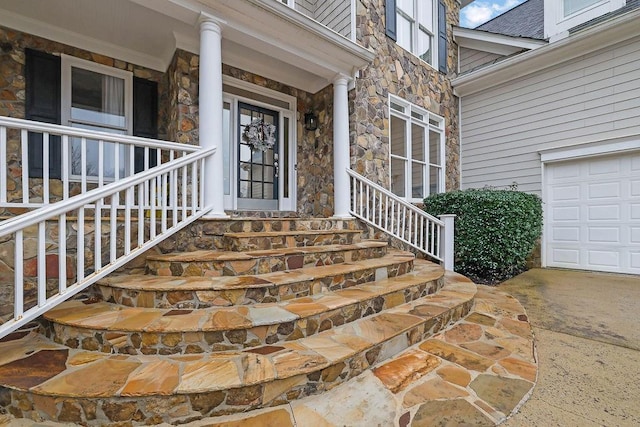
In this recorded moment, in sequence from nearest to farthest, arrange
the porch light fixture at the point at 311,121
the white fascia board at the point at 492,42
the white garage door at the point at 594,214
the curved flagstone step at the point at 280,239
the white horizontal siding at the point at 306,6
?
the curved flagstone step at the point at 280,239 < the white garage door at the point at 594,214 < the porch light fixture at the point at 311,121 < the white horizontal siding at the point at 306,6 < the white fascia board at the point at 492,42

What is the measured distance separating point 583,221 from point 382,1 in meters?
5.29

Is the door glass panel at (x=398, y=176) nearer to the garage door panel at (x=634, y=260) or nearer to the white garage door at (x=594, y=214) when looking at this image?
the white garage door at (x=594, y=214)

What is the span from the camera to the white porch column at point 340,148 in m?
4.23

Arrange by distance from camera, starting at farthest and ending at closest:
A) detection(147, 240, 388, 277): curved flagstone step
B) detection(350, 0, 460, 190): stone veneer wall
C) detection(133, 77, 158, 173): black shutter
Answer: detection(350, 0, 460, 190): stone veneer wall, detection(133, 77, 158, 173): black shutter, detection(147, 240, 388, 277): curved flagstone step

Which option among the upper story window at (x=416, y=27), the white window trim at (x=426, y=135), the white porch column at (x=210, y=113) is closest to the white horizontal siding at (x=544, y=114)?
the white window trim at (x=426, y=135)

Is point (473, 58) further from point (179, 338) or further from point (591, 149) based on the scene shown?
point (179, 338)

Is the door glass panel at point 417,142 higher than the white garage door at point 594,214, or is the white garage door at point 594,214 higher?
the door glass panel at point 417,142

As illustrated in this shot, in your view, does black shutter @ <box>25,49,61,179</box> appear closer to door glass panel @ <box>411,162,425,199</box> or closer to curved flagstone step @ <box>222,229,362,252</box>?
curved flagstone step @ <box>222,229,362,252</box>

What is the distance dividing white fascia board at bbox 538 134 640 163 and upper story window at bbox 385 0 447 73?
2756mm

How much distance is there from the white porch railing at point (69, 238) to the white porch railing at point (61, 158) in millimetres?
24

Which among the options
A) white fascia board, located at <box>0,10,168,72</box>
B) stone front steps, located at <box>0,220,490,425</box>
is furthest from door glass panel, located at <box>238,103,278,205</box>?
stone front steps, located at <box>0,220,490,425</box>

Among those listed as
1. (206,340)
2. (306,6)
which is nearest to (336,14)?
(306,6)

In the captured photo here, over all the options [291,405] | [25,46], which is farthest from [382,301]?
[25,46]

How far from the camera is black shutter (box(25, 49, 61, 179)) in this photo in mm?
3244
